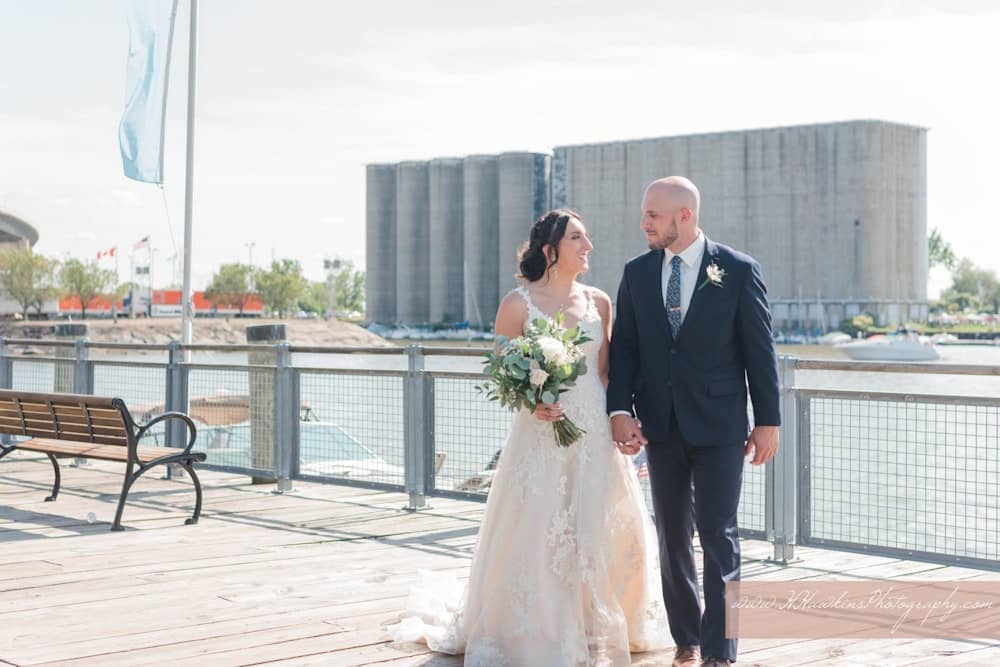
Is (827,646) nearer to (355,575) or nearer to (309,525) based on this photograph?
(355,575)

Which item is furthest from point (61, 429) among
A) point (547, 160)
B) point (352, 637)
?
point (547, 160)

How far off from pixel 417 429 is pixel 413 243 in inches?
4699

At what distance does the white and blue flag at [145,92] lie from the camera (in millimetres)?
13398

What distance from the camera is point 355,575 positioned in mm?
6715

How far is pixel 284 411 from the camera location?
9859 millimetres

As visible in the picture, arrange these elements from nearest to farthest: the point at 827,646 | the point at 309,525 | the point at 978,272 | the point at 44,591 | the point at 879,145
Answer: the point at 827,646, the point at 44,591, the point at 309,525, the point at 879,145, the point at 978,272

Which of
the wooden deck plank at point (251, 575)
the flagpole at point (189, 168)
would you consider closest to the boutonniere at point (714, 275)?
the wooden deck plank at point (251, 575)

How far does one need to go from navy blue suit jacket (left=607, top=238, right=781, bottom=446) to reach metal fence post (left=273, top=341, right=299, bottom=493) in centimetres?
553

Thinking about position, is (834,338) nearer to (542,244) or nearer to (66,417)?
(66,417)

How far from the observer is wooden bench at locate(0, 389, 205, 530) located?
8.02 meters

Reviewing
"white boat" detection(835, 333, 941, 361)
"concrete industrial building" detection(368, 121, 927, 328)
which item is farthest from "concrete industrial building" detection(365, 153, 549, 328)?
"white boat" detection(835, 333, 941, 361)

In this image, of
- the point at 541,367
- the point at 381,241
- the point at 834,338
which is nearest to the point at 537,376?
the point at 541,367

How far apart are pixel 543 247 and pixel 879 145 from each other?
333 ft

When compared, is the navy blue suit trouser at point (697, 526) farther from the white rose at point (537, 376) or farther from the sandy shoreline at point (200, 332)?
→ the sandy shoreline at point (200, 332)
